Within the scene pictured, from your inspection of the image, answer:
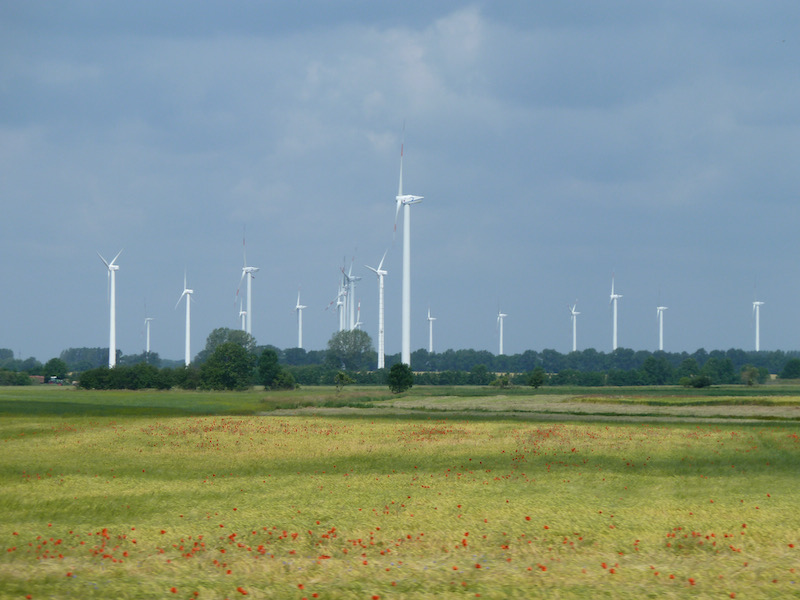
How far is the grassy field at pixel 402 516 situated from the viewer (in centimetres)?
1797

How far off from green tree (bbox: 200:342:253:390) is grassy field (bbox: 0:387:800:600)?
10474cm

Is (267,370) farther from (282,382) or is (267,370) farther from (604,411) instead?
(604,411)

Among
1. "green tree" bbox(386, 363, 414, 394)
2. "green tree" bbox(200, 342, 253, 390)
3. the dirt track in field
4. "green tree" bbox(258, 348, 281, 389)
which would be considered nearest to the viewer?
the dirt track in field

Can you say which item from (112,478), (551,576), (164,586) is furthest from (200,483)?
(551,576)

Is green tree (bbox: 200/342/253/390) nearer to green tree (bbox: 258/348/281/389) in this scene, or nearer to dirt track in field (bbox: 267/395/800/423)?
green tree (bbox: 258/348/281/389)

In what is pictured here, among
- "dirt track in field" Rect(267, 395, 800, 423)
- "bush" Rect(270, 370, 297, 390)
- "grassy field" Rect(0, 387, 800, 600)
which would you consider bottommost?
"bush" Rect(270, 370, 297, 390)

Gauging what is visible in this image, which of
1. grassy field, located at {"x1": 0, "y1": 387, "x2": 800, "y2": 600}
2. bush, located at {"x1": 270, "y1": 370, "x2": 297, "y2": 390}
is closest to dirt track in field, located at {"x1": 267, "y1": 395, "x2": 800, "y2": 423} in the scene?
grassy field, located at {"x1": 0, "y1": 387, "x2": 800, "y2": 600}

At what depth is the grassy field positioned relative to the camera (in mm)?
17969

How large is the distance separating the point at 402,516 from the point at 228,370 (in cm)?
13376

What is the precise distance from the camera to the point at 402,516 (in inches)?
971

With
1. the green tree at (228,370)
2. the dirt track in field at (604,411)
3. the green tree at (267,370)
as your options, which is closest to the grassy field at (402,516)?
the dirt track in field at (604,411)

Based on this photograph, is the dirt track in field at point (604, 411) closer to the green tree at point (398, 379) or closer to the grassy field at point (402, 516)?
the grassy field at point (402, 516)

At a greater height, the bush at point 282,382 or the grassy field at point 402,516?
the grassy field at point 402,516

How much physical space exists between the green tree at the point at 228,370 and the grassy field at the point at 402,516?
105 metres
